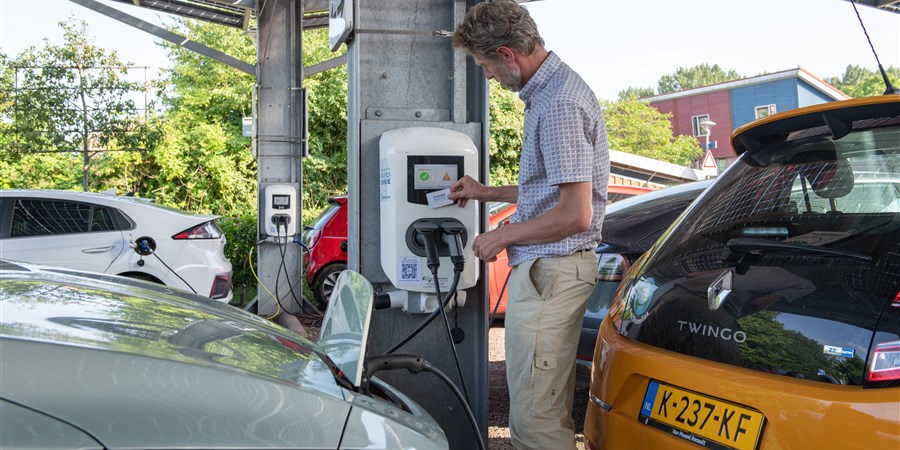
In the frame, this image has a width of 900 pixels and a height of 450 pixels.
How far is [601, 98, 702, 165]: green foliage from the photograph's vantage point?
42.8 metres

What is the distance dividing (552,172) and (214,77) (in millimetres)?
22947

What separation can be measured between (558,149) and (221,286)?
7480 mm

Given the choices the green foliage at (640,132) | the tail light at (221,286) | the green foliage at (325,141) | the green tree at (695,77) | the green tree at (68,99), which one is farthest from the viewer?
the green tree at (695,77)

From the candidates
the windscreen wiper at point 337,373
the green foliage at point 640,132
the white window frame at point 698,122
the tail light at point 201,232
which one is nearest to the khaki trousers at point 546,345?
the windscreen wiper at point 337,373

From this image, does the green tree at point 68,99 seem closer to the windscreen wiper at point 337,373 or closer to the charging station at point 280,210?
the charging station at point 280,210

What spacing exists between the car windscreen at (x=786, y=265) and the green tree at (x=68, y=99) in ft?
53.9

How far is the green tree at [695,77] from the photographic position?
124 meters

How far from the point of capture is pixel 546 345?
299 centimetres

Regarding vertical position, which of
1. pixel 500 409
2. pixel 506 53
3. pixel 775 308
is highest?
pixel 506 53

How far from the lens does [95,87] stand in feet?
56.9

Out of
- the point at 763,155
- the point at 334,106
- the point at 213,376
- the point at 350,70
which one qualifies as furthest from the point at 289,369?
the point at 334,106

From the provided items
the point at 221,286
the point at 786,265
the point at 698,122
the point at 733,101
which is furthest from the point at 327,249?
the point at 698,122

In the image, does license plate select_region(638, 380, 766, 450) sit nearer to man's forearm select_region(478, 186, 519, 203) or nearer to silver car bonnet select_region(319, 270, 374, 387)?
silver car bonnet select_region(319, 270, 374, 387)

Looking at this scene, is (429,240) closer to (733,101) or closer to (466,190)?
(466,190)
